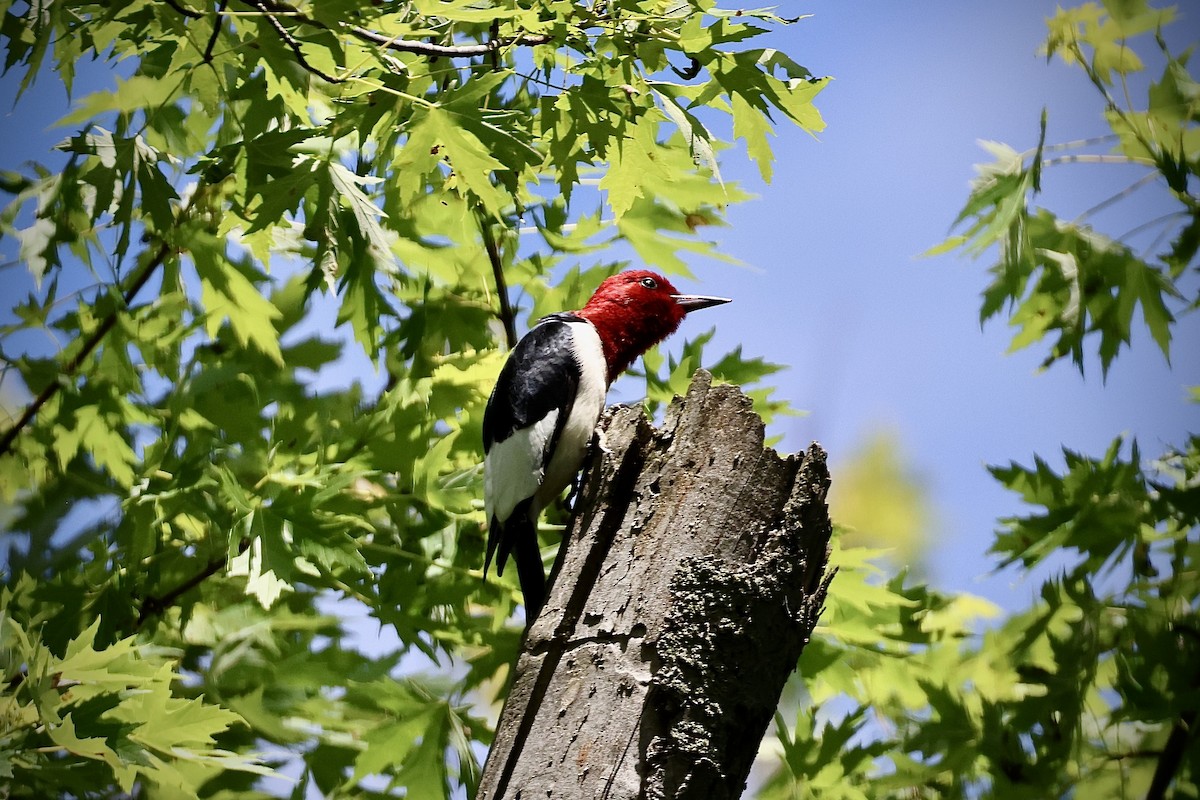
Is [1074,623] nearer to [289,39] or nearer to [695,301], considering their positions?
[695,301]

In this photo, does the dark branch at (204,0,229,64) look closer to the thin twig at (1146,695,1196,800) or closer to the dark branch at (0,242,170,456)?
the dark branch at (0,242,170,456)

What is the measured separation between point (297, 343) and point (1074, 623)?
8.23 feet

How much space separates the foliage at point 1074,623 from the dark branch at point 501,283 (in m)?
1.16

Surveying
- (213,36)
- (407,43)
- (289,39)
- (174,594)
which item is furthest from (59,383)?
(407,43)

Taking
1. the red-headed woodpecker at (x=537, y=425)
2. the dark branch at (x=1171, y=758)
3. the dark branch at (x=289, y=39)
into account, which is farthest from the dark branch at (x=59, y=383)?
the dark branch at (x=1171, y=758)

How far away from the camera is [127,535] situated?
2.42 metres

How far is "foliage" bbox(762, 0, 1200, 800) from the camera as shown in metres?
2.67

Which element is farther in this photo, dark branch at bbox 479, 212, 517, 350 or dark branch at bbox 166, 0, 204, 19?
dark branch at bbox 479, 212, 517, 350

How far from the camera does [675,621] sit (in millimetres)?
1715

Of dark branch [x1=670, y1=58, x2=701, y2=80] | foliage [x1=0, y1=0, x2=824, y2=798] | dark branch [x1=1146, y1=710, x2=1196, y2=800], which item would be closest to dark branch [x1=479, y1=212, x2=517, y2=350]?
foliage [x1=0, y1=0, x2=824, y2=798]

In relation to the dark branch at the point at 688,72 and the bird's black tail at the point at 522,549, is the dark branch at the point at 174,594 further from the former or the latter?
the dark branch at the point at 688,72

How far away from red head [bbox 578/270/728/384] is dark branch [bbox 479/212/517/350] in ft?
0.72

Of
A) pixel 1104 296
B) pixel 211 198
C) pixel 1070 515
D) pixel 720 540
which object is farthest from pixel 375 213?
pixel 1104 296

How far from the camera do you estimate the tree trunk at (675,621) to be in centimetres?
166
